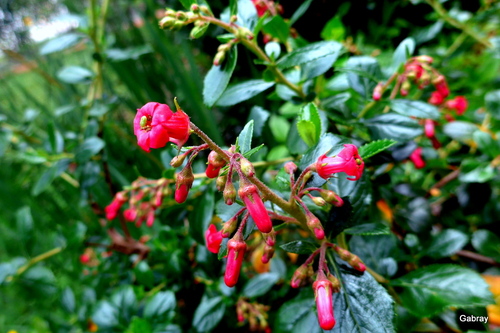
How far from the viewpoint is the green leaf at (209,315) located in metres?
0.59

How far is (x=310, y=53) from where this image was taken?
1.56 ft

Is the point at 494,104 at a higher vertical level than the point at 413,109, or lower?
lower

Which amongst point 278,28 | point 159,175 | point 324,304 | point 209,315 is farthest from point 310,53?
point 159,175

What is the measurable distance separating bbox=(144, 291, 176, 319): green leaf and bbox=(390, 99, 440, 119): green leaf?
→ 0.53 m

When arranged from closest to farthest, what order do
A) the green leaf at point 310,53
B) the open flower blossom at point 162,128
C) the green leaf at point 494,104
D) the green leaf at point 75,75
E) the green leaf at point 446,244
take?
the open flower blossom at point 162,128
the green leaf at point 310,53
the green leaf at point 446,244
the green leaf at point 494,104
the green leaf at point 75,75

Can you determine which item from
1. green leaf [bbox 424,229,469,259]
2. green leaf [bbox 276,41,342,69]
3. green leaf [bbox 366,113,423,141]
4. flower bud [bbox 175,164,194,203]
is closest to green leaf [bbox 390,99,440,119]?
green leaf [bbox 366,113,423,141]

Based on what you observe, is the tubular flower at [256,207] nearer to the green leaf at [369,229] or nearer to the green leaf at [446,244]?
the green leaf at [369,229]

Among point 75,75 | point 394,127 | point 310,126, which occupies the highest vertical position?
point 75,75

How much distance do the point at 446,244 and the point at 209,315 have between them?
459 mm

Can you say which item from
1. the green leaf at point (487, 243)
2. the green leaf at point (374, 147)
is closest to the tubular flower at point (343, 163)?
the green leaf at point (374, 147)

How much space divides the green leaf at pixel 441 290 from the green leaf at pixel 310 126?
0.25m

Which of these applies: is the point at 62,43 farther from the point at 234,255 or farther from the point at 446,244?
the point at 446,244

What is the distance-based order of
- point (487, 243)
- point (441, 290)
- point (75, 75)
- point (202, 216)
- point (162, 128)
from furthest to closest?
point (75, 75), point (487, 243), point (202, 216), point (441, 290), point (162, 128)

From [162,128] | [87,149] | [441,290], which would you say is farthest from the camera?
[87,149]
